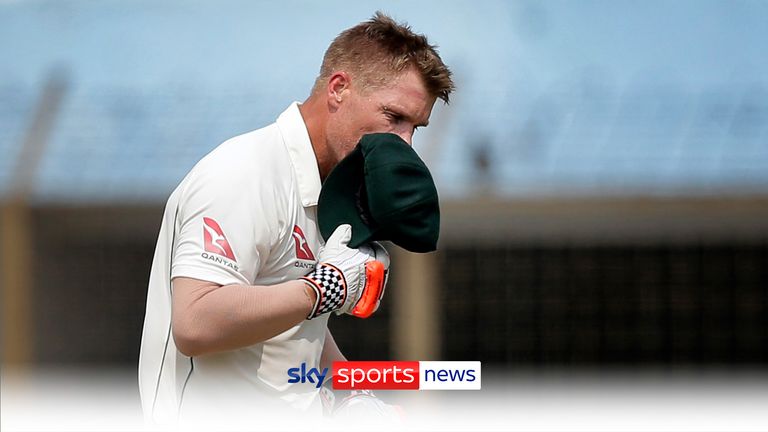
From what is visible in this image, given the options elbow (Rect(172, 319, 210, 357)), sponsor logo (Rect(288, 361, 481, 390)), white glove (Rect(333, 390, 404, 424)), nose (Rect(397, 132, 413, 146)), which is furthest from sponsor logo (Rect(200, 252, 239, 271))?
white glove (Rect(333, 390, 404, 424))

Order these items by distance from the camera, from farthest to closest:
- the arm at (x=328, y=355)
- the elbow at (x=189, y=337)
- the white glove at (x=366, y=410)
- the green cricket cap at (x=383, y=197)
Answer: the arm at (x=328, y=355), the white glove at (x=366, y=410), the green cricket cap at (x=383, y=197), the elbow at (x=189, y=337)

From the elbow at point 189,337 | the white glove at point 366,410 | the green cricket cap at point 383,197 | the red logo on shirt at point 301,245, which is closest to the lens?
the elbow at point 189,337

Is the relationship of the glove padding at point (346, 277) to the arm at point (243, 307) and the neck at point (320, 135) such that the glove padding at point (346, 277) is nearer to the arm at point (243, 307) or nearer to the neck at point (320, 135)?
the arm at point (243, 307)

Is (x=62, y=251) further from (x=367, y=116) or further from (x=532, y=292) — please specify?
(x=367, y=116)

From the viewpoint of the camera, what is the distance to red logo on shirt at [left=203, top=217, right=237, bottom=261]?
272 centimetres

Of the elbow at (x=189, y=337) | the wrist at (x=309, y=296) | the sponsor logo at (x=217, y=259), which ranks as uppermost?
the sponsor logo at (x=217, y=259)

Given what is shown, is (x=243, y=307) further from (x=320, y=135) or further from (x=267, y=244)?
(x=320, y=135)

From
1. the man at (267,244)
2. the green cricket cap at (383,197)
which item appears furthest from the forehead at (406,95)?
the green cricket cap at (383,197)

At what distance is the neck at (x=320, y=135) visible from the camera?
317 cm

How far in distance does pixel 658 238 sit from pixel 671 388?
956mm

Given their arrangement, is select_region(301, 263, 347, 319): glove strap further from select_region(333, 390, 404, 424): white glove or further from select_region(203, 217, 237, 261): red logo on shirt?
select_region(333, 390, 404, 424): white glove

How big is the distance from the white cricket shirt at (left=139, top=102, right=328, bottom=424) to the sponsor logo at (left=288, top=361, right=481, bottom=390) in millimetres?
41

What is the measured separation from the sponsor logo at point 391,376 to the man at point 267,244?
5 centimetres

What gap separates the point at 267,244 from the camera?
9.37 feet
